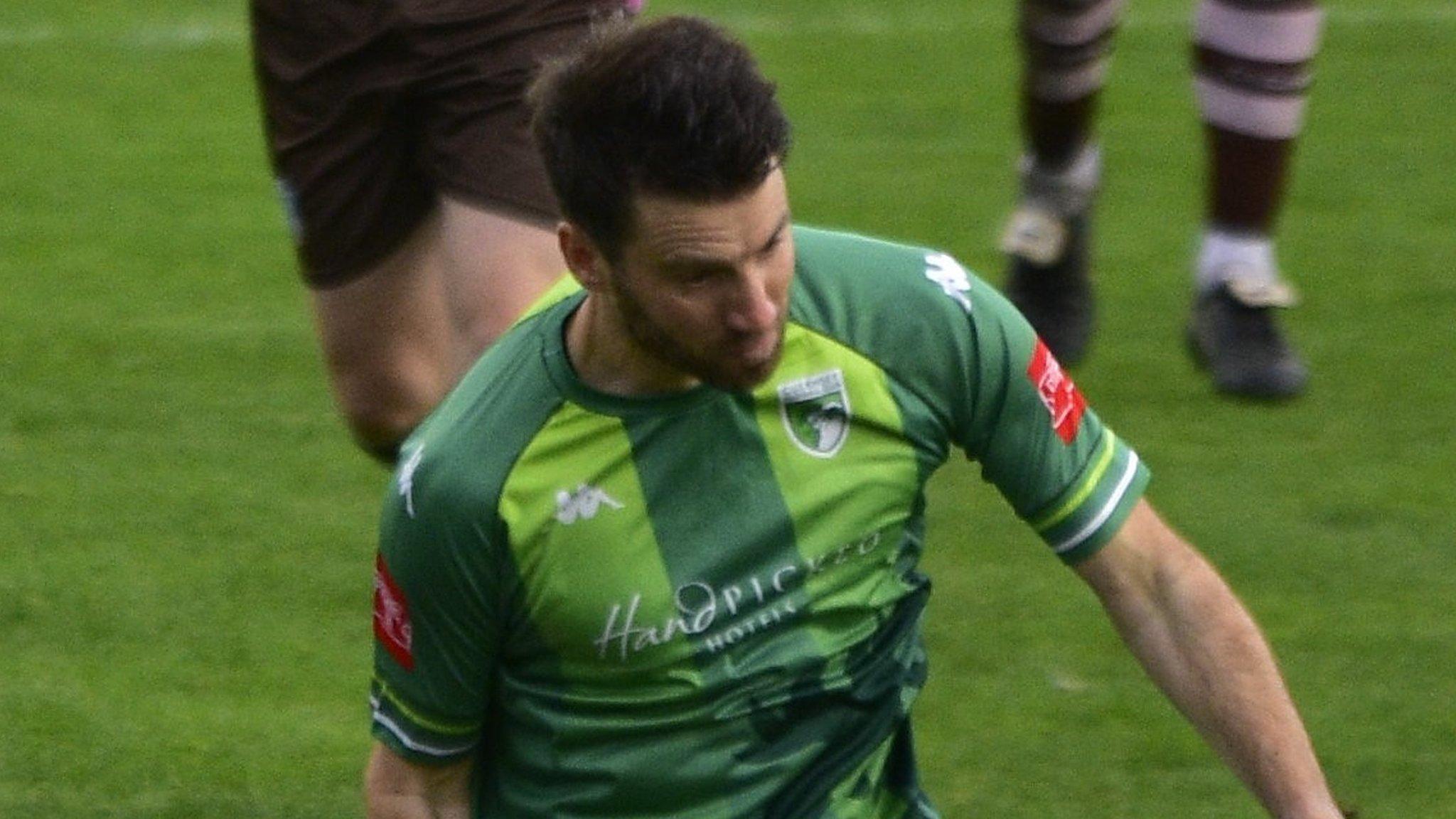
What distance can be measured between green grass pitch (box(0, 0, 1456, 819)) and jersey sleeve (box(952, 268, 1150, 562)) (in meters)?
1.34

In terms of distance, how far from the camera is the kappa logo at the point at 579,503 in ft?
9.45

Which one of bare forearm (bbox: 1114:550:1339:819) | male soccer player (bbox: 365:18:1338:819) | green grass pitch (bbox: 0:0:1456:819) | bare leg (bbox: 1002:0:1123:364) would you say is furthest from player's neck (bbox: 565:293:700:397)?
bare leg (bbox: 1002:0:1123:364)

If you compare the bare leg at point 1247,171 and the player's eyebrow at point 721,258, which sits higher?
the player's eyebrow at point 721,258

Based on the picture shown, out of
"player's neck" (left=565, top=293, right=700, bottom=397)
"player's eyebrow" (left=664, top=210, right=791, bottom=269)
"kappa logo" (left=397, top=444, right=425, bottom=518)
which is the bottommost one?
"kappa logo" (left=397, top=444, right=425, bottom=518)

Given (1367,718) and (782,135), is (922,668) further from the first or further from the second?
(1367,718)

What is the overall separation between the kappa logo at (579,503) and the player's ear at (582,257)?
19 cm

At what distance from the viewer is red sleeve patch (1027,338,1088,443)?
9.73ft

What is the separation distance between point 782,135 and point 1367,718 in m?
2.12

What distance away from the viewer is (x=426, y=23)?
4453 mm

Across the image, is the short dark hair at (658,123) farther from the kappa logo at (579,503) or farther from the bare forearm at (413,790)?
the bare forearm at (413,790)

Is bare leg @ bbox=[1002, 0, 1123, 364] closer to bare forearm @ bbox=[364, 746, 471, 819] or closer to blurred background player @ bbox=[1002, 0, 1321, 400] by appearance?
blurred background player @ bbox=[1002, 0, 1321, 400]

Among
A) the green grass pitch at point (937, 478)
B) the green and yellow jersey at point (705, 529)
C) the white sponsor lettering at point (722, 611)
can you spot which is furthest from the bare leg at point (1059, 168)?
the white sponsor lettering at point (722, 611)

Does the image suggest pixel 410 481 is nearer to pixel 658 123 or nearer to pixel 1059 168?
pixel 658 123

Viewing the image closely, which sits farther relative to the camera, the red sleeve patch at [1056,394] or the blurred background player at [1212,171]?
the blurred background player at [1212,171]
